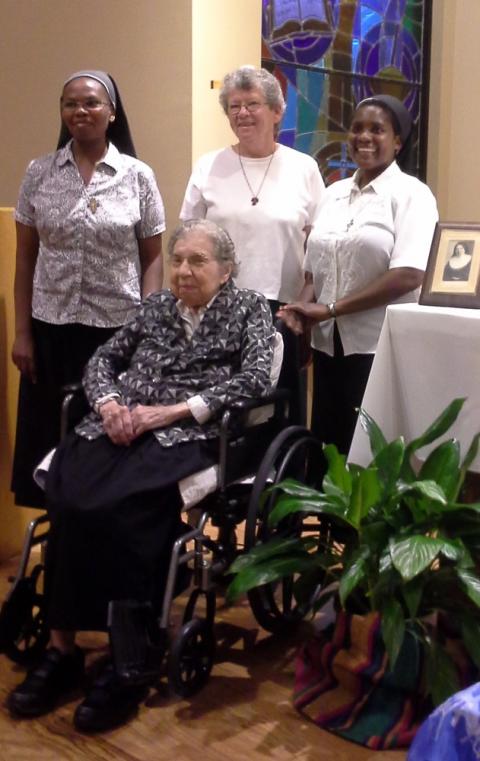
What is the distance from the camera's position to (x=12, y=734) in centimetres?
216

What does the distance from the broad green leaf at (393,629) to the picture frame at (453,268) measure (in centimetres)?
76

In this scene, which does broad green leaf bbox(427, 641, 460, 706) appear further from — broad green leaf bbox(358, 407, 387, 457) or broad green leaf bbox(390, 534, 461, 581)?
broad green leaf bbox(358, 407, 387, 457)

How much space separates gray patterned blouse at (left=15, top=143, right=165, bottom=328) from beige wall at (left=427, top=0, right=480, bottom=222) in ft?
9.53

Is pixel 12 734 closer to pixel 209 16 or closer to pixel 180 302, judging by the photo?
pixel 180 302

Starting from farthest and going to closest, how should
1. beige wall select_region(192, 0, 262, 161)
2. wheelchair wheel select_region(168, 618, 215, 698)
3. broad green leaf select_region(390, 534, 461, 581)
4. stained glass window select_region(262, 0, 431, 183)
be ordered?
stained glass window select_region(262, 0, 431, 183), beige wall select_region(192, 0, 262, 161), wheelchair wheel select_region(168, 618, 215, 698), broad green leaf select_region(390, 534, 461, 581)

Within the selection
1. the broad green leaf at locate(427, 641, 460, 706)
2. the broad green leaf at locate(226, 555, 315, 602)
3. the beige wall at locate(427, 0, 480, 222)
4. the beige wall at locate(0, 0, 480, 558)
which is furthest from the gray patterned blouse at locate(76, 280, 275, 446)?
the beige wall at locate(427, 0, 480, 222)

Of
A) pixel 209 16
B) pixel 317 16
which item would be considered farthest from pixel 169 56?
pixel 317 16

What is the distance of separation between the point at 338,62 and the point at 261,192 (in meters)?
2.73

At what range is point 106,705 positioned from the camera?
219 cm

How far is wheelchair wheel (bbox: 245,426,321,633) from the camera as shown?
234cm

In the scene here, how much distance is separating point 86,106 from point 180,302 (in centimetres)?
61

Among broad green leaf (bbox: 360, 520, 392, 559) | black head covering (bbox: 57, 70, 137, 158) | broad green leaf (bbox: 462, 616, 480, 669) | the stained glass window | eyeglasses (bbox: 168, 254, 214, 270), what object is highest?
the stained glass window

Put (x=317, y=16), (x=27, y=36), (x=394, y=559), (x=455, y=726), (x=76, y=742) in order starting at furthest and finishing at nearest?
(x=317, y=16) → (x=27, y=36) → (x=76, y=742) → (x=394, y=559) → (x=455, y=726)

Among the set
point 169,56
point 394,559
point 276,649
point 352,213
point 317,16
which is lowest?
point 276,649
